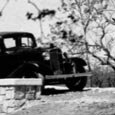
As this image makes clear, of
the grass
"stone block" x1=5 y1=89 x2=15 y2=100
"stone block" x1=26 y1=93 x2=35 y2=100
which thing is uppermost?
"stone block" x1=5 y1=89 x2=15 y2=100

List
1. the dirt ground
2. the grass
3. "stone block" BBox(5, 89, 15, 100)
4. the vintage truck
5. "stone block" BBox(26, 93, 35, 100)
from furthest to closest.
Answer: the grass, the vintage truck, "stone block" BBox(26, 93, 35, 100), "stone block" BBox(5, 89, 15, 100), the dirt ground

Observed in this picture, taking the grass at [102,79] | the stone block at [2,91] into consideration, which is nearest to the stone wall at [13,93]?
the stone block at [2,91]

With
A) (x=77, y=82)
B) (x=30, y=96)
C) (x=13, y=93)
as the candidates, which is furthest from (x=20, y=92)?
(x=77, y=82)

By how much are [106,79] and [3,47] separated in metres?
4.57

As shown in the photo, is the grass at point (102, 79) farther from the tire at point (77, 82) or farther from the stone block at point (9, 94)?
the stone block at point (9, 94)

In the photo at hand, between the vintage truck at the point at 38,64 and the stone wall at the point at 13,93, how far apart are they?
5.34 ft

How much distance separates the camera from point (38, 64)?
32.3ft

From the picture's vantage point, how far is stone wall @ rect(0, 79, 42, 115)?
7.84 m

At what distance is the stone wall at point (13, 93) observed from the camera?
784 cm

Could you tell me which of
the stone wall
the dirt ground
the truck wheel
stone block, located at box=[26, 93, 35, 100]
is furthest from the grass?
A: the stone wall

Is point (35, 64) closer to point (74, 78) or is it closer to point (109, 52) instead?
point (74, 78)

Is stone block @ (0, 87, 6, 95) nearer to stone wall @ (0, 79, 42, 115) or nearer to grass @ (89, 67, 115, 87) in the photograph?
stone wall @ (0, 79, 42, 115)

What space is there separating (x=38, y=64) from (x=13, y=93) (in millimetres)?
2134

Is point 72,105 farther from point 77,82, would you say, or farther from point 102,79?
point 102,79
